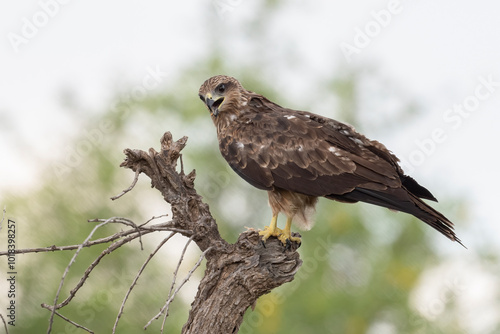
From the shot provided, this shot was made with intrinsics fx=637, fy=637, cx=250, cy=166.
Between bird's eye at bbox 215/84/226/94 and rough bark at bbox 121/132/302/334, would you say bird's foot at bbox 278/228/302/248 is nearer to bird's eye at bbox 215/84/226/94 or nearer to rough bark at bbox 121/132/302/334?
rough bark at bbox 121/132/302/334

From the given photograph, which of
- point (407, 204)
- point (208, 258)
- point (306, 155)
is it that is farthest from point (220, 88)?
point (407, 204)

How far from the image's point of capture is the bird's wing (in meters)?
5.36

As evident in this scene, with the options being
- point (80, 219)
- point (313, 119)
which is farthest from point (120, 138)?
point (313, 119)

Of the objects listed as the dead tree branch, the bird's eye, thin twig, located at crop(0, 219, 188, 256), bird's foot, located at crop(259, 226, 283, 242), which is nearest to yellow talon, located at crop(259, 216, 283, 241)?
bird's foot, located at crop(259, 226, 283, 242)

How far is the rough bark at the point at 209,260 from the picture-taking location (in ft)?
16.6

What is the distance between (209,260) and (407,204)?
5.52 ft

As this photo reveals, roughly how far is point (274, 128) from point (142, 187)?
8.05 meters

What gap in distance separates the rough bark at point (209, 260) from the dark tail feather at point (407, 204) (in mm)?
937

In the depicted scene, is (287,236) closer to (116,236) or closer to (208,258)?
(208,258)

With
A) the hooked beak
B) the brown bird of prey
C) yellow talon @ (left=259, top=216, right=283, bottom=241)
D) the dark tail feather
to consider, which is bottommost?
the dark tail feather

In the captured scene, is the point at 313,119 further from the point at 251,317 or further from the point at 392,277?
the point at 392,277

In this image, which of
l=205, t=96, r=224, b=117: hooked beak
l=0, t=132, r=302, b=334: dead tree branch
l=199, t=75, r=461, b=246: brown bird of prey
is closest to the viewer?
l=0, t=132, r=302, b=334: dead tree branch

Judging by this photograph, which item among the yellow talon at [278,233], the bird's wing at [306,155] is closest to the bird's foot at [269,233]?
the yellow talon at [278,233]

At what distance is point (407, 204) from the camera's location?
514cm
